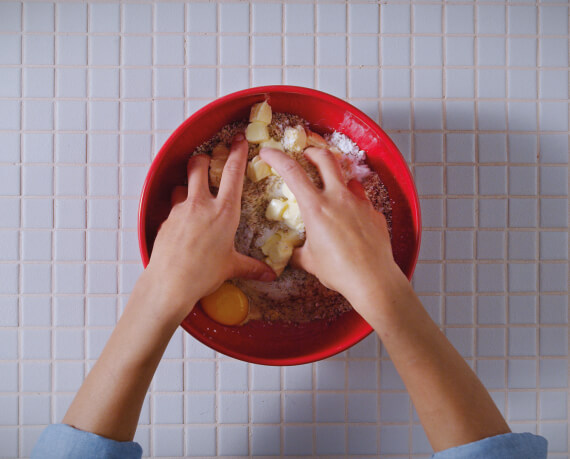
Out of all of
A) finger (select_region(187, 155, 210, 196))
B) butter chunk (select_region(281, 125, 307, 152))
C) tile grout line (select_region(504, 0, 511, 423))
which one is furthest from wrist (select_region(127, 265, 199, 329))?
tile grout line (select_region(504, 0, 511, 423))

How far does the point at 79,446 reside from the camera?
0.41 meters

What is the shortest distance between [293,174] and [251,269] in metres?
0.12

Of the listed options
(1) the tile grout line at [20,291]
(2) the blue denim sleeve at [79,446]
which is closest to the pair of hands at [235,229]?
(2) the blue denim sleeve at [79,446]

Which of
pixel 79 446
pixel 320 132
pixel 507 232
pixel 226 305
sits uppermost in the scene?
pixel 320 132

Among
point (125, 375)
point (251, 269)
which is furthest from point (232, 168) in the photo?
point (125, 375)

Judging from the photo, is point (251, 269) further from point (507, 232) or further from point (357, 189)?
point (507, 232)

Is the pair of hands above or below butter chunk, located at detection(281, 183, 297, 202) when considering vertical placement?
below

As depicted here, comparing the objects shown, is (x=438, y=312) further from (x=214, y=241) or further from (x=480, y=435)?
(x=214, y=241)

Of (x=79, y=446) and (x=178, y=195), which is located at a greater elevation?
(x=178, y=195)

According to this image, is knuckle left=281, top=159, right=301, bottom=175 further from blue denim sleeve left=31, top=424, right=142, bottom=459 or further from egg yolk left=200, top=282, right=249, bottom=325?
blue denim sleeve left=31, top=424, right=142, bottom=459

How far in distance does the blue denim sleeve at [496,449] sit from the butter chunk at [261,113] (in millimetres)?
387

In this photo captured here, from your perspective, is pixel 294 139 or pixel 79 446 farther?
pixel 294 139

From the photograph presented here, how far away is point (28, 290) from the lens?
1.96ft

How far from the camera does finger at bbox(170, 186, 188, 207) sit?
1.68 ft
